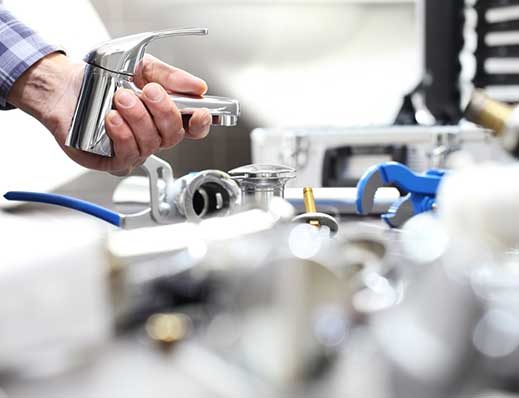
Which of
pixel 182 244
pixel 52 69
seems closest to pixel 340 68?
pixel 52 69

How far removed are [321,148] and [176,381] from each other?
152cm

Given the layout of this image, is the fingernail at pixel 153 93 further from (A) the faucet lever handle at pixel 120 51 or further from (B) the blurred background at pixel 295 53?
(B) the blurred background at pixel 295 53

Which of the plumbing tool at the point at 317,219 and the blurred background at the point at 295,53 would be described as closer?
the plumbing tool at the point at 317,219

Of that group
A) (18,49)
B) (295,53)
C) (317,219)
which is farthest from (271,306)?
(295,53)

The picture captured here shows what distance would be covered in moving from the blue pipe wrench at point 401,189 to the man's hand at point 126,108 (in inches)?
6.3

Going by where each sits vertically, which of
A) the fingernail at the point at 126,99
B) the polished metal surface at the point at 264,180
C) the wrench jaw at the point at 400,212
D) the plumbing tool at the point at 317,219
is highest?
the fingernail at the point at 126,99

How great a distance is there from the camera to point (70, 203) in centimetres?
68

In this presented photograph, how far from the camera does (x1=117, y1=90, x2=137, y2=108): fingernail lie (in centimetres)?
65

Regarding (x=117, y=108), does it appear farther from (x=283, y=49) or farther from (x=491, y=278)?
(x=283, y=49)

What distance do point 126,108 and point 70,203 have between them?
100mm

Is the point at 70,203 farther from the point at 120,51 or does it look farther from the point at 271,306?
the point at 271,306

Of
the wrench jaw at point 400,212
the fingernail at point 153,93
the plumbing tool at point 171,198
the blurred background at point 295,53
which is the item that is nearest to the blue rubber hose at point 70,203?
the plumbing tool at point 171,198

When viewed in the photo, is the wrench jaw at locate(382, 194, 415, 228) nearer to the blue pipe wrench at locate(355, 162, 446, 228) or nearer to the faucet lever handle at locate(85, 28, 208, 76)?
the blue pipe wrench at locate(355, 162, 446, 228)

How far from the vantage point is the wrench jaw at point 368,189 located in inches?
23.3
